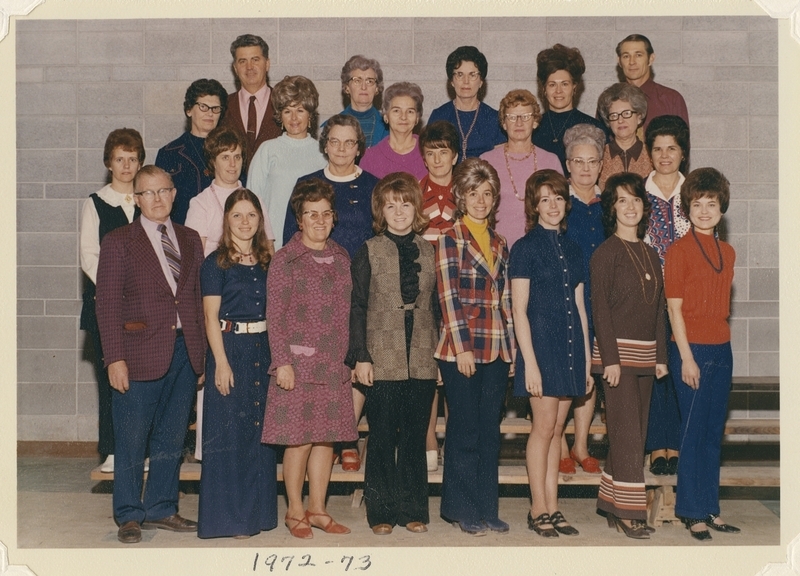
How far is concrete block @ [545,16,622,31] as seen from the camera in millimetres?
6402

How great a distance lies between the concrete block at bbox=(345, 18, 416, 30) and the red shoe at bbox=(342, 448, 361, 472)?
277 cm

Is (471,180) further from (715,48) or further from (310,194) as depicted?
(715,48)

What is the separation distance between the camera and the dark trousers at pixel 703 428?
4828 millimetres

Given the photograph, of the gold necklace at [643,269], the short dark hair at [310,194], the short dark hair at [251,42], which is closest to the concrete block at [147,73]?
the short dark hair at [251,42]

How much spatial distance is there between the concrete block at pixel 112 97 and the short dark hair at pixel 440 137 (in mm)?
2320

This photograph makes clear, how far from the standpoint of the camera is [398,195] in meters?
4.73

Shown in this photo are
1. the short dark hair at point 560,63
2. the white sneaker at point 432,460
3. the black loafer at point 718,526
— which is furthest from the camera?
the short dark hair at point 560,63

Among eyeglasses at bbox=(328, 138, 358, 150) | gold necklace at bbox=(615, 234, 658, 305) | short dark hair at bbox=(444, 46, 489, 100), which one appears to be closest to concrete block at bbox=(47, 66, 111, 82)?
eyeglasses at bbox=(328, 138, 358, 150)

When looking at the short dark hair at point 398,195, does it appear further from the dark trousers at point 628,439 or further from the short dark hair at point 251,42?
the short dark hair at point 251,42

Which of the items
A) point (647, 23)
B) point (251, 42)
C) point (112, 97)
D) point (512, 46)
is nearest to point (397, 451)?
point (251, 42)

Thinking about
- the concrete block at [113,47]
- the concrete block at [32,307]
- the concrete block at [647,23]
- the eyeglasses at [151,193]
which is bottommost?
the concrete block at [32,307]

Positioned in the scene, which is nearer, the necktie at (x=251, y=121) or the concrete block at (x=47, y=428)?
the necktie at (x=251, y=121)

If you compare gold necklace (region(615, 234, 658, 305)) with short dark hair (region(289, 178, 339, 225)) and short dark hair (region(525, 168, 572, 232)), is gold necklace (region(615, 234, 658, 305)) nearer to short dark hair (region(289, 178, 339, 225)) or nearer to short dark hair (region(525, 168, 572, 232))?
short dark hair (region(525, 168, 572, 232))
